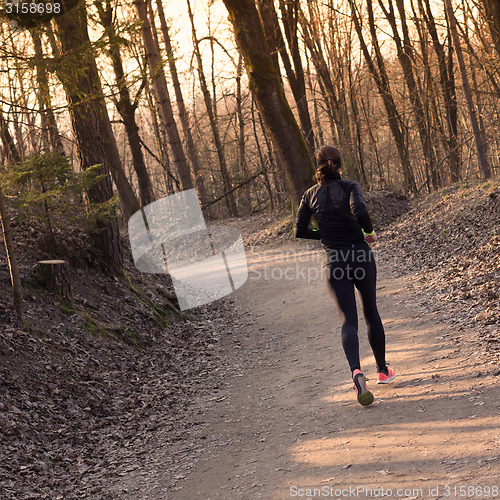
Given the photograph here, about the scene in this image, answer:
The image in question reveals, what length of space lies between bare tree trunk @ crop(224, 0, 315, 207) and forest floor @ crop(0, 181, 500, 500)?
18.7 feet

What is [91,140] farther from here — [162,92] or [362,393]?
[162,92]

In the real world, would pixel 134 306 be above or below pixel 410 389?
above

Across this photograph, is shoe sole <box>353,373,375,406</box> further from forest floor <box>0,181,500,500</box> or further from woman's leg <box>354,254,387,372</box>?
woman's leg <box>354,254,387,372</box>

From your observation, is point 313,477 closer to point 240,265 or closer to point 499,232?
point 499,232

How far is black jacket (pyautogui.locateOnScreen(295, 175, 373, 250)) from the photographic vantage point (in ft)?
15.9

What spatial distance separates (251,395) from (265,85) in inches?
414

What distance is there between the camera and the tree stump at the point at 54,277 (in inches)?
319

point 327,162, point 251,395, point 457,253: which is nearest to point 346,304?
point 327,162

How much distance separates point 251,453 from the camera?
4703 millimetres

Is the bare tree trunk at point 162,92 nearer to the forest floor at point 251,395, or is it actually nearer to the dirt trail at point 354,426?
the forest floor at point 251,395

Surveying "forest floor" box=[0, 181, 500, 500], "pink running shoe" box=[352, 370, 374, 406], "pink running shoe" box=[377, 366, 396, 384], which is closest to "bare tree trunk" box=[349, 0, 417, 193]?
"forest floor" box=[0, 181, 500, 500]

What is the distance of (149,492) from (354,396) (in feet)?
6.94

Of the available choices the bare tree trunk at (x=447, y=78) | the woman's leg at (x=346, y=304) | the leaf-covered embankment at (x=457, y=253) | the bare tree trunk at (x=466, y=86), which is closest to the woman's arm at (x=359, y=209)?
the woman's leg at (x=346, y=304)

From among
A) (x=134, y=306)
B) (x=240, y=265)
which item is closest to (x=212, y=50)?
(x=240, y=265)
